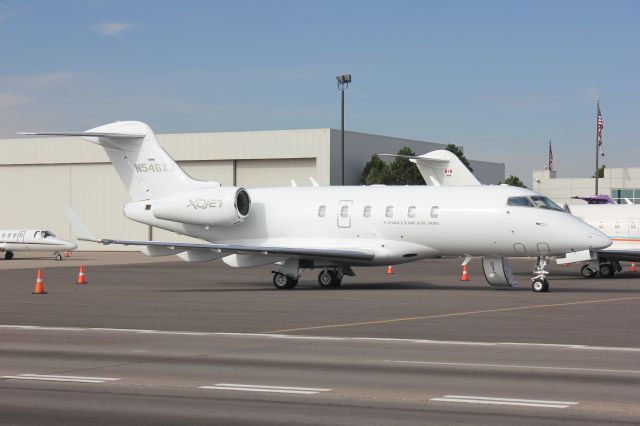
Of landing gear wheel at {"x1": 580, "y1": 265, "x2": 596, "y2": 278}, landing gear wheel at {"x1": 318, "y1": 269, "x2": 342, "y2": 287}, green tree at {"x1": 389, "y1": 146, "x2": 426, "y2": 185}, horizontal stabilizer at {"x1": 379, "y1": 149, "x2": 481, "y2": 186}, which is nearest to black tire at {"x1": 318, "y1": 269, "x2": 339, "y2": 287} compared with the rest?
landing gear wheel at {"x1": 318, "y1": 269, "x2": 342, "y2": 287}

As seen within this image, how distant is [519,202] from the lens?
27734 mm

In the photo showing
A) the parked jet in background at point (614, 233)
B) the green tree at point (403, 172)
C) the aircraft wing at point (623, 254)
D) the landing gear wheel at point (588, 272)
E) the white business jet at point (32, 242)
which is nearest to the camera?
the aircraft wing at point (623, 254)

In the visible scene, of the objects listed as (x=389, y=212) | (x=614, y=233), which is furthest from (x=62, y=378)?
(x=614, y=233)

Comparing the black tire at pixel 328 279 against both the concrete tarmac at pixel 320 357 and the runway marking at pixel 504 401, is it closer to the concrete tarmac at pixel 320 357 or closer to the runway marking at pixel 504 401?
the concrete tarmac at pixel 320 357

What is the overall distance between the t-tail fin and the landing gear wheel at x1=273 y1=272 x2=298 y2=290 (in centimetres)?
462

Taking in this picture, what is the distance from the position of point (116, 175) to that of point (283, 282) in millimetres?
41269

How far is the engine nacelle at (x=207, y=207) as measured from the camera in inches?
1214

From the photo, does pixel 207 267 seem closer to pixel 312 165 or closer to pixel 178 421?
pixel 312 165

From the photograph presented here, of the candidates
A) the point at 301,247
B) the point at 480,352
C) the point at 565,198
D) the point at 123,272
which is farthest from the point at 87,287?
the point at 565,198

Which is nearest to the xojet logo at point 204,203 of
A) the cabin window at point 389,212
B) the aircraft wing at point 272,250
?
the aircraft wing at point 272,250

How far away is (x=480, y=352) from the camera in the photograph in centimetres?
1469

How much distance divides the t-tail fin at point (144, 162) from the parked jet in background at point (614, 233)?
15201 millimetres

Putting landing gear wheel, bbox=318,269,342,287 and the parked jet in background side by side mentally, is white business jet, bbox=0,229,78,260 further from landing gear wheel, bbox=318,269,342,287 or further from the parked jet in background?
the parked jet in background

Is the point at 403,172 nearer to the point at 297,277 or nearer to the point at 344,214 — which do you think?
the point at 344,214
